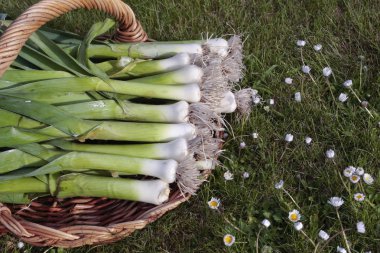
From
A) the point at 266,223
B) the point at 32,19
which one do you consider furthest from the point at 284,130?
the point at 32,19

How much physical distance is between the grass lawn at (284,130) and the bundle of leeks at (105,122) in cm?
14

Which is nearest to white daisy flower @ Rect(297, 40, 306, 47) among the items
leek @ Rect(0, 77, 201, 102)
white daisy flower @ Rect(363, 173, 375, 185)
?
leek @ Rect(0, 77, 201, 102)

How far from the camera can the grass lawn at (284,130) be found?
5.39ft

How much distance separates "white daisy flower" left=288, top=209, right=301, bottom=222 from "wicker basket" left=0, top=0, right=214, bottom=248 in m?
0.32

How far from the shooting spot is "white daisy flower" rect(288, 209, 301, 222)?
1592 mm

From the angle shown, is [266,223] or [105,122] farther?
[105,122]

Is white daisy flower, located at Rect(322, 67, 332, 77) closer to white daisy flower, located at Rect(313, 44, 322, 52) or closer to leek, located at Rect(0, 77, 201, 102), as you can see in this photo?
white daisy flower, located at Rect(313, 44, 322, 52)

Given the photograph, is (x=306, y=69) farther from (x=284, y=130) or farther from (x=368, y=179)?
(x=368, y=179)

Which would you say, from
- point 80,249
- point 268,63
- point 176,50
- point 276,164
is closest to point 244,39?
point 268,63

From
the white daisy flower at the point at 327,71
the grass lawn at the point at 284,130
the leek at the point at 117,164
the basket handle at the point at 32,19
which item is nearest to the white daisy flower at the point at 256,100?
the grass lawn at the point at 284,130

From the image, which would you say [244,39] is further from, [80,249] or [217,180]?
[80,249]

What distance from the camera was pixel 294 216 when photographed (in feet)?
5.24

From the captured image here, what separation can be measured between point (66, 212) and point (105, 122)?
0.31 metres

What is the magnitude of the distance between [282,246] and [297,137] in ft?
1.46
